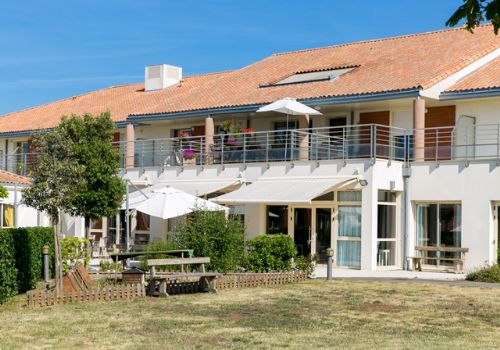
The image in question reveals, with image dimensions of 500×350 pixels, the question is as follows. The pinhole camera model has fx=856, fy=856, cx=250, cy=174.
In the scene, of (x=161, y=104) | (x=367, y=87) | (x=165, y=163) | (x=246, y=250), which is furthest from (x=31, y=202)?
(x=161, y=104)

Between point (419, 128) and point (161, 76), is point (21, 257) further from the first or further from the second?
point (161, 76)

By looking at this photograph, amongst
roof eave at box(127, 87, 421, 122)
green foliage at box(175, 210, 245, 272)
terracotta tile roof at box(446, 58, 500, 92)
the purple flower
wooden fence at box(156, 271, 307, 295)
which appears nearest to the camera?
wooden fence at box(156, 271, 307, 295)

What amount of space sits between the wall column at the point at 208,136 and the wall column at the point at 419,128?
29.1 feet

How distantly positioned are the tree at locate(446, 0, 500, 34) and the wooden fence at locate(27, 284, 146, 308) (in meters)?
11.9

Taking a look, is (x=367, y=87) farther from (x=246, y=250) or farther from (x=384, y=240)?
(x=246, y=250)

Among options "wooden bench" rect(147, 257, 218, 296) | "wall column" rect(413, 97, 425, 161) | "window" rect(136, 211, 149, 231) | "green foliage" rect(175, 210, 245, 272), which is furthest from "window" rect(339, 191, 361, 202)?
"window" rect(136, 211, 149, 231)

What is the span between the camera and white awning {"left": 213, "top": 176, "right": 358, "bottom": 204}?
90.6 ft

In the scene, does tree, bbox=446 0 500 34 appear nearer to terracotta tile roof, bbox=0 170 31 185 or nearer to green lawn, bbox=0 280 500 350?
green lawn, bbox=0 280 500 350

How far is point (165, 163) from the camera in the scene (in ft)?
120

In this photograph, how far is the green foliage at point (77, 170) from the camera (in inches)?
694

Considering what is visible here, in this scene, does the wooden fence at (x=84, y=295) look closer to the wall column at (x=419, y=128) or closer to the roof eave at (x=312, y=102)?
the wall column at (x=419, y=128)

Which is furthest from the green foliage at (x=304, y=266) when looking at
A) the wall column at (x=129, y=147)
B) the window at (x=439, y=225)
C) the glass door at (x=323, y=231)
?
the wall column at (x=129, y=147)

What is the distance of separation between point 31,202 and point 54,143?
132 cm

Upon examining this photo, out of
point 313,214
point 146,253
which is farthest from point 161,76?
point 146,253
